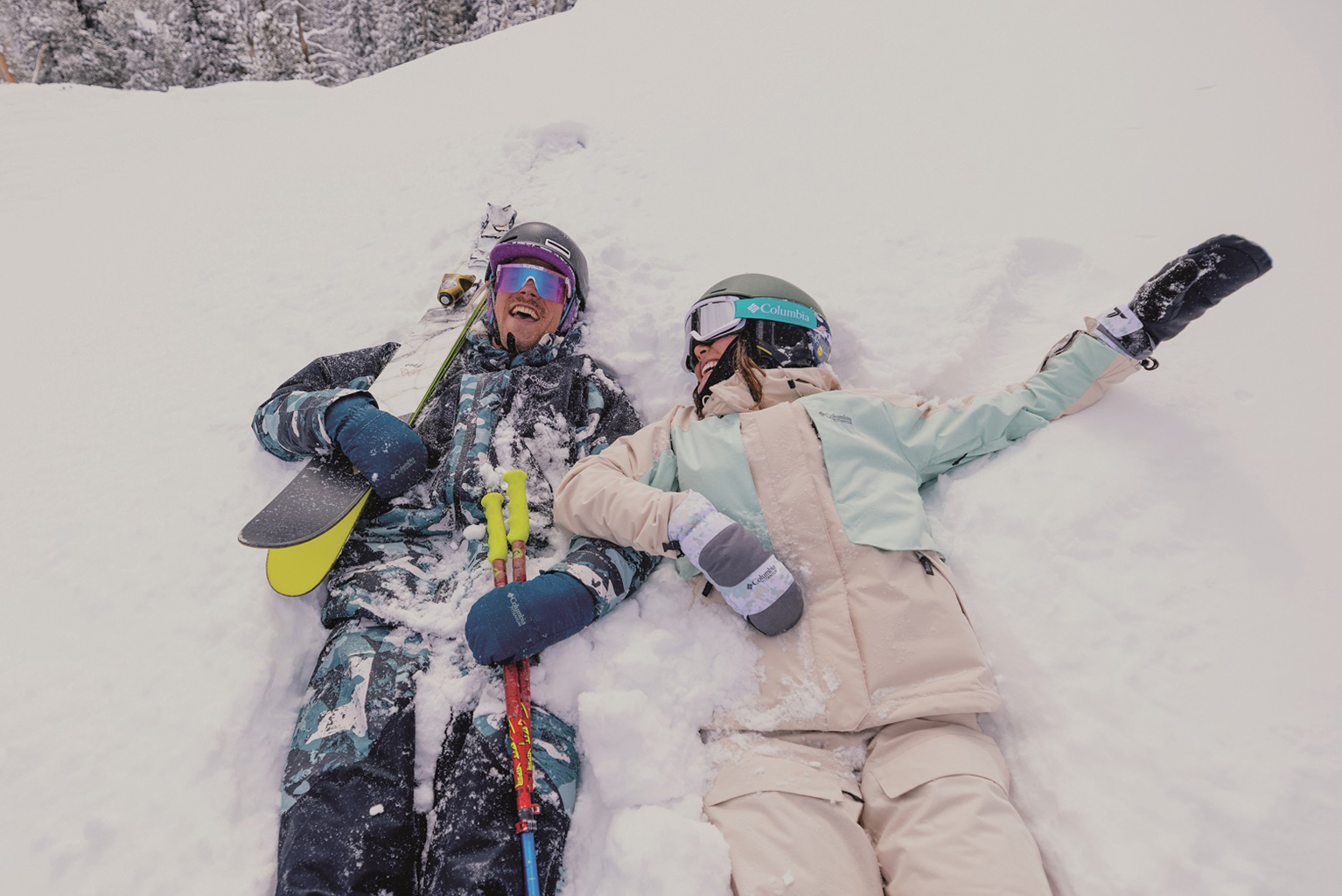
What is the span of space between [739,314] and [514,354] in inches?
50.4

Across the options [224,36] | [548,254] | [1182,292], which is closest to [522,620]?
[548,254]

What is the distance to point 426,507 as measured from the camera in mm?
2674

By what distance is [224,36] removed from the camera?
22875 mm

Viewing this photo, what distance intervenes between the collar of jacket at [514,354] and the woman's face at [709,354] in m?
0.80

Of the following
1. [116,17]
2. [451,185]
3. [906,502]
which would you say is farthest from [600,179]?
[116,17]

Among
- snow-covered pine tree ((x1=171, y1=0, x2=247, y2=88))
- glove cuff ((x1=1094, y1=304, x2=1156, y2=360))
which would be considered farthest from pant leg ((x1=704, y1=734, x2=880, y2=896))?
snow-covered pine tree ((x1=171, y1=0, x2=247, y2=88))

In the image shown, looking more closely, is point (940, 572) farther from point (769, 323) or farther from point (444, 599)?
point (444, 599)

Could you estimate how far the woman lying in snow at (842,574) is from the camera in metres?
1.80

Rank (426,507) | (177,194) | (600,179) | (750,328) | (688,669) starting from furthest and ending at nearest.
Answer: (177,194) → (600,179) → (750,328) → (426,507) → (688,669)

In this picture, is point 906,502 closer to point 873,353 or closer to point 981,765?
point 981,765

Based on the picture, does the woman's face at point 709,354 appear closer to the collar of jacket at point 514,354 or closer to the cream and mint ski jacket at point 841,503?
the cream and mint ski jacket at point 841,503

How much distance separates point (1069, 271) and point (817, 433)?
7.08 ft

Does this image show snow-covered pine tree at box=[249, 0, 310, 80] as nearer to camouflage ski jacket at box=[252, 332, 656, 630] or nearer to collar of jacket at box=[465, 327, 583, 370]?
camouflage ski jacket at box=[252, 332, 656, 630]

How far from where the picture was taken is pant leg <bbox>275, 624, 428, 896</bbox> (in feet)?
5.84
